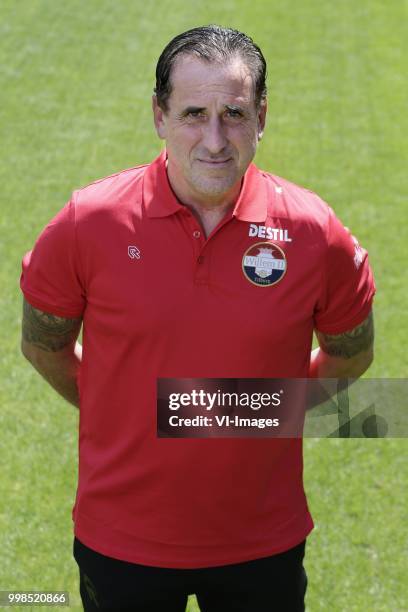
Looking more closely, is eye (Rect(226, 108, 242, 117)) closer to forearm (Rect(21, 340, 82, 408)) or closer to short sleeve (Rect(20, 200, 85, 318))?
short sleeve (Rect(20, 200, 85, 318))

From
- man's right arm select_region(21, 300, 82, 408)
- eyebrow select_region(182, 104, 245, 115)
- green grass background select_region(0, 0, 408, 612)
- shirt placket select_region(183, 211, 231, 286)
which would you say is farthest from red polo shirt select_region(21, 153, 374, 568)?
green grass background select_region(0, 0, 408, 612)

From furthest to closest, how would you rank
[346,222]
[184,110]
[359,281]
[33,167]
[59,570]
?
[33,167] < [346,222] < [59,570] < [359,281] < [184,110]

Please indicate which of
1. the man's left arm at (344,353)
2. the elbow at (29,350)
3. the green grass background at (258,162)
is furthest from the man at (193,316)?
the green grass background at (258,162)

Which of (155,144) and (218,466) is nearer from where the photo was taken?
(218,466)

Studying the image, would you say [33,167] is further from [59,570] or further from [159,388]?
[159,388]

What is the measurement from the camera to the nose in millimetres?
2791

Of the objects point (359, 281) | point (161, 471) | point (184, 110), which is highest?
point (184, 110)

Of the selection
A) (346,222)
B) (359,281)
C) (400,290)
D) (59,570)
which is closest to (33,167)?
(346,222)

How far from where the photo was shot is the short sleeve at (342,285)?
2.96 meters

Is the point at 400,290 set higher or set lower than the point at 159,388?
higher

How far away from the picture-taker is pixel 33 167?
8.89 metres

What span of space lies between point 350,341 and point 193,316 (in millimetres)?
655

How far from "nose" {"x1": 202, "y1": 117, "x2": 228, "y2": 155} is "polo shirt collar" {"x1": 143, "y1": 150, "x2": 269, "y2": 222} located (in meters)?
0.21

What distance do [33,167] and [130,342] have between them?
627cm
